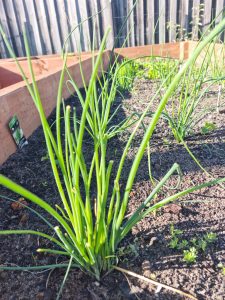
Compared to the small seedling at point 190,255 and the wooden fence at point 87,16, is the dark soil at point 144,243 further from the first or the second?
the wooden fence at point 87,16

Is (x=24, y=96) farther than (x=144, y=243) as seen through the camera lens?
Yes

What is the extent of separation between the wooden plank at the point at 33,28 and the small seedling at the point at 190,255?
3.80m

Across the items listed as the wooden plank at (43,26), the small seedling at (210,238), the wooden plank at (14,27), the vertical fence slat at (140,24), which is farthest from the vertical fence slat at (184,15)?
the small seedling at (210,238)

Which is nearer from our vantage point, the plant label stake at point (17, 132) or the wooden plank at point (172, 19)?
the plant label stake at point (17, 132)

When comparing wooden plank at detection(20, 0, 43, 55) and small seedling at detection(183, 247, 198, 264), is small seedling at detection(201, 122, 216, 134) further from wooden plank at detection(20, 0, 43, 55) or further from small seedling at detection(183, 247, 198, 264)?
wooden plank at detection(20, 0, 43, 55)

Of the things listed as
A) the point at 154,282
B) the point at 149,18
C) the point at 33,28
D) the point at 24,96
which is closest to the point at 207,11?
the point at 149,18

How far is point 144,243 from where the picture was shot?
2.56 ft

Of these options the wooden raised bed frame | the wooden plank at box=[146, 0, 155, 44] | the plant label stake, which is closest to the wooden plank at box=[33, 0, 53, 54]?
the wooden plank at box=[146, 0, 155, 44]

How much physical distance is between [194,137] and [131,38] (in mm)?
3008

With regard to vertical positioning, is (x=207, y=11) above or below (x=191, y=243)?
above

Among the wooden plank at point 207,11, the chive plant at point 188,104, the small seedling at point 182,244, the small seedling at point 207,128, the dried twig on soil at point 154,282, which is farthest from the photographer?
the wooden plank at point 207,11

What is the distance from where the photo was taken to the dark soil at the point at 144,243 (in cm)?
66

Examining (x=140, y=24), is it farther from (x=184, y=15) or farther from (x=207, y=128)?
(x=207, y=128)

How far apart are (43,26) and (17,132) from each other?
9.99 ft
